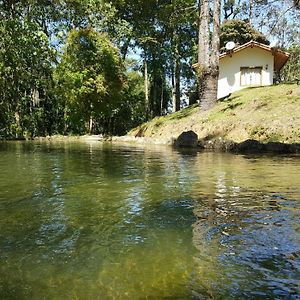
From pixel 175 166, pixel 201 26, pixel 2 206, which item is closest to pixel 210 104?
pixel 201 26

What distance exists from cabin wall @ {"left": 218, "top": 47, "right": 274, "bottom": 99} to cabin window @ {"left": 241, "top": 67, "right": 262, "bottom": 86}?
19 centimetres

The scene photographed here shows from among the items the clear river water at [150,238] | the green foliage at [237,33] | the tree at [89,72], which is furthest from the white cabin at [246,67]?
the clear river water at [150,238]

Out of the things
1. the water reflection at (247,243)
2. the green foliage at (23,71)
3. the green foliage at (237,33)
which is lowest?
the water reflection at (247,243)

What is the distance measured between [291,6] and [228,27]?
1579 centimetres

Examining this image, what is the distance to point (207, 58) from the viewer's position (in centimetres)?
1867

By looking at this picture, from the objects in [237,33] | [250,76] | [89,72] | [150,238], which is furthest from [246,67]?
[150,238]

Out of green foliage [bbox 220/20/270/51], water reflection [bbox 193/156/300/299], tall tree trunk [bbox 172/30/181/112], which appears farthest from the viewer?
green foliage [bbox 220/20/270/51]

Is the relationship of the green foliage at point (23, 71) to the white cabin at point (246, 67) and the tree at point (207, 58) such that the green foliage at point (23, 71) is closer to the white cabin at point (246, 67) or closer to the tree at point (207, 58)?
the tree at point (207, 58)

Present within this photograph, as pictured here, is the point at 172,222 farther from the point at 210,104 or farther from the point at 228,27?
the point at 228,27

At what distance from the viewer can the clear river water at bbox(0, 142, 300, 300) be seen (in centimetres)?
270

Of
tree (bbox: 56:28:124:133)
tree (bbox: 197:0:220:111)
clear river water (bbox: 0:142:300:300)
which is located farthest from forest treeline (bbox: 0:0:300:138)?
clear river water (bbox: 0:142:300:300)

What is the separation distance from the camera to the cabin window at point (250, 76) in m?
27.2

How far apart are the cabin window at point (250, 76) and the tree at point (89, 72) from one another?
26.0 ft

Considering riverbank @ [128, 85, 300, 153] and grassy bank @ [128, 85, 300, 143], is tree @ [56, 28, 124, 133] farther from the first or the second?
riverbank @ [128, 85, 300, 153]
